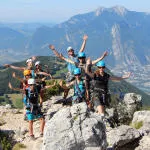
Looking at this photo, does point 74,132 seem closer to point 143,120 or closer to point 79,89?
point 79,89

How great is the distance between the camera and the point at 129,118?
1812 centimetres

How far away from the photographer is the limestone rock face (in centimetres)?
1023

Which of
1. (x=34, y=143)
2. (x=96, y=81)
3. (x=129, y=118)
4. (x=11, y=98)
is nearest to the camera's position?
(x=96, y=81)

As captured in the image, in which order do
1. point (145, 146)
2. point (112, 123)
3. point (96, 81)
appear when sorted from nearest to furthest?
1. point (145, 146)
2. point (96, 81)
3. point (112, 123)

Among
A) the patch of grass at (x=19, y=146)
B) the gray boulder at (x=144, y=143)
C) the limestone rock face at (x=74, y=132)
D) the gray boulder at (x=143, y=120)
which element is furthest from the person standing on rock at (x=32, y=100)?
the gray boulder at (x=144, y=143)

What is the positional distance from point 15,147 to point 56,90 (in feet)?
36.0

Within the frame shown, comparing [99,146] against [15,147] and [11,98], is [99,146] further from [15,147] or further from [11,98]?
[11,98]

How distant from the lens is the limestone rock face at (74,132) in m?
10.2

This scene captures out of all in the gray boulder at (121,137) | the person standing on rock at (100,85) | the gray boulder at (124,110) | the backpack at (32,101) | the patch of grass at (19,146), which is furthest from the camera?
the gray boulder at (124,110)

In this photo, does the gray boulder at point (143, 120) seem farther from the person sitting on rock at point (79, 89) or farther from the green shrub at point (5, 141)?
the green shrub at point (5, 141)

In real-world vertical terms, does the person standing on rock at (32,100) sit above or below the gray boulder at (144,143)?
above

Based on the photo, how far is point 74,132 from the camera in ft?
34.1

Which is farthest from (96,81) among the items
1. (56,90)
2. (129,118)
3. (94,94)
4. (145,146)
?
(56,90)

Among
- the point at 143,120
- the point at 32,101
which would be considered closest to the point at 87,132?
the point at 32,101
